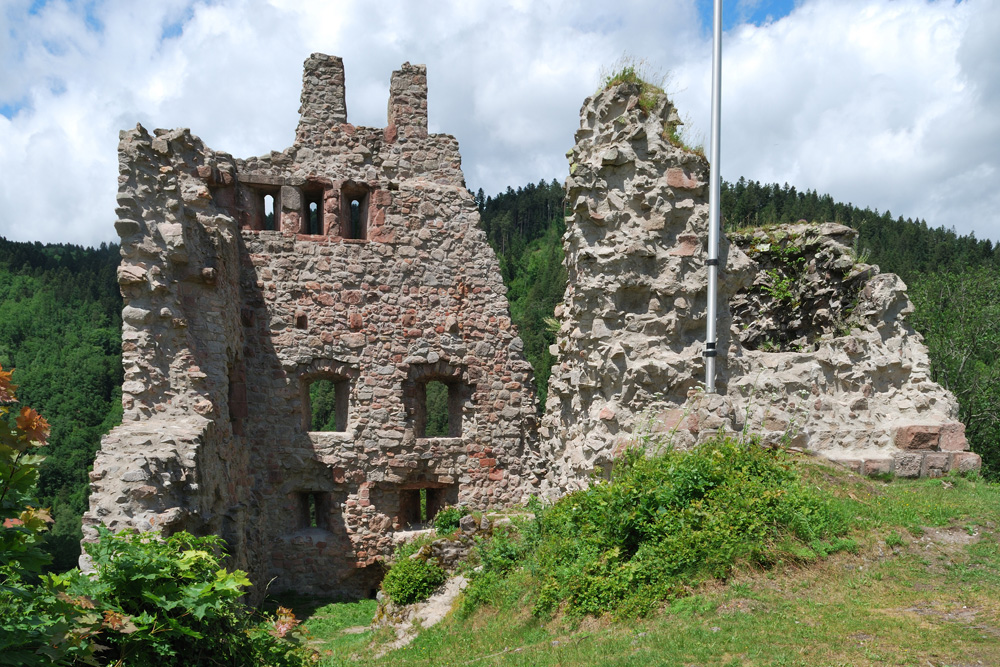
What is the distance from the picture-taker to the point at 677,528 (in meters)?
6.93

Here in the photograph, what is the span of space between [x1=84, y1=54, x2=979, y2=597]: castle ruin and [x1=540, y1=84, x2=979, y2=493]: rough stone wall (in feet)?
0.10

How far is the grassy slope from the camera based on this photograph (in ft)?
17.4

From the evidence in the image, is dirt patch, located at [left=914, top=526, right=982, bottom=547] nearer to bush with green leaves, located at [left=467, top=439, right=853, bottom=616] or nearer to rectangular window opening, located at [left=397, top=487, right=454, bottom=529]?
bush with green leaves, located at [left=467, top=439, right=853, bottom=616]

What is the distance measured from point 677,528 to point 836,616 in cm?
150

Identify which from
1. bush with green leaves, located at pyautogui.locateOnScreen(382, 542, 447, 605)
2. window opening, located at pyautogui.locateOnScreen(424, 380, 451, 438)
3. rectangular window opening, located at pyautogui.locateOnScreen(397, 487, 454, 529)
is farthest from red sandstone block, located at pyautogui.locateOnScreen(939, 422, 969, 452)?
window opening, located at pyautogui.locateOnScreen(424, 380, 451, 438)

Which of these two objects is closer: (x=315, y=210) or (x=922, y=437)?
(x=922, y=437)

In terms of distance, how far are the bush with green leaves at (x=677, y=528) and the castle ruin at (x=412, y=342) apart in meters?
0.76

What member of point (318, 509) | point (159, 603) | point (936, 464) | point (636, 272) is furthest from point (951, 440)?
point (318, 509)

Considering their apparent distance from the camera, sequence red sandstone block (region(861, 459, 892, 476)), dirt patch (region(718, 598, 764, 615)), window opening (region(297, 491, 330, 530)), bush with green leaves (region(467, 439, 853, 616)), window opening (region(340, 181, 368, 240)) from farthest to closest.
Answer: window opening (region(340, 181, 368, 240)) → window opening (region(297, 491, 330, 530)) → red sandstone block (region(861, 459, 892, 476)) → bush with green leaves (region(467, 439, 853, 616)) → dirt patch (region(718, 598, 764, 615))

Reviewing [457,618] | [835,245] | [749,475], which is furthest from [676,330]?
[835,245]

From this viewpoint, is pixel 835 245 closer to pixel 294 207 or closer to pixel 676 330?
pixel 676 330

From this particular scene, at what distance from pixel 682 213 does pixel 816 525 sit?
12.1 feet

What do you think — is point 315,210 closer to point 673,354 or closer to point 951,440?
→ point 673,354

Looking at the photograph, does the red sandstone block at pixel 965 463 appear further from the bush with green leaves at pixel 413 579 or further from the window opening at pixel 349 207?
the window opening at pixel 349 207
